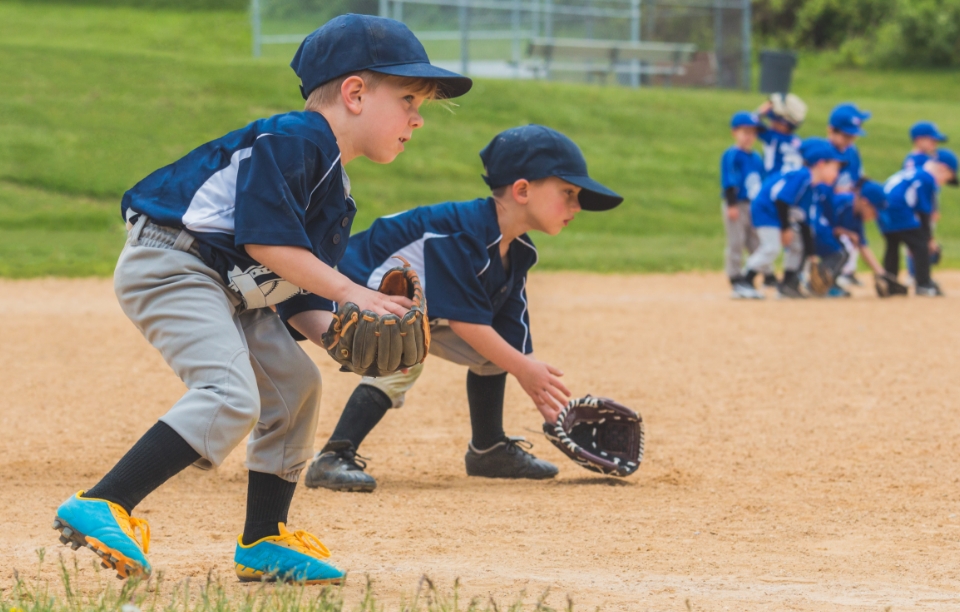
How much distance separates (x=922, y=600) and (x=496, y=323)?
1.83 metres

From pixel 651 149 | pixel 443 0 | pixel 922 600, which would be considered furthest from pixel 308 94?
pixel 443 0

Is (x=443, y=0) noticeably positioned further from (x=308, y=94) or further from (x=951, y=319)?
(x=308, y=94)

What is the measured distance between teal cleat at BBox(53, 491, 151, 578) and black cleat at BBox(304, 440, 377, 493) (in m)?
1.49

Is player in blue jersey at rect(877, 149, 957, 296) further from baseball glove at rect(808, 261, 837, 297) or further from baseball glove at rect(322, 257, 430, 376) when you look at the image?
baseball glove at rect(322, 257, 430, 376)

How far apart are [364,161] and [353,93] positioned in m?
13.4

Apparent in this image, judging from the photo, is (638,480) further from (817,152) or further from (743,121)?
(817,152)

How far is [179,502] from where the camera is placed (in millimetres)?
3539

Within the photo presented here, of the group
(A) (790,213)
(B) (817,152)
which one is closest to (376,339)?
(A) (790,213)

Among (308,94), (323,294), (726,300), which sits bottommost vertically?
(726,300)

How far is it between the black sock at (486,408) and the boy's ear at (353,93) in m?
1.60

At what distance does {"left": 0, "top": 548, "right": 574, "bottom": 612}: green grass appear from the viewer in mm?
2062

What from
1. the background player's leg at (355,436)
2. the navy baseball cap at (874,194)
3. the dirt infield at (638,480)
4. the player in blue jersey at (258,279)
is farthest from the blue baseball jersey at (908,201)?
the player in blue jersey at (258,279)

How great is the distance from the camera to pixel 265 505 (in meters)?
2.67

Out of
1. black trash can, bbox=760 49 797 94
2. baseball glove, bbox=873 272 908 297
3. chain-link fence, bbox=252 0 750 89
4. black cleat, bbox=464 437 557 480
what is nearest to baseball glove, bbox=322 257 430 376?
black cleat, bbox=464 437 557 480
